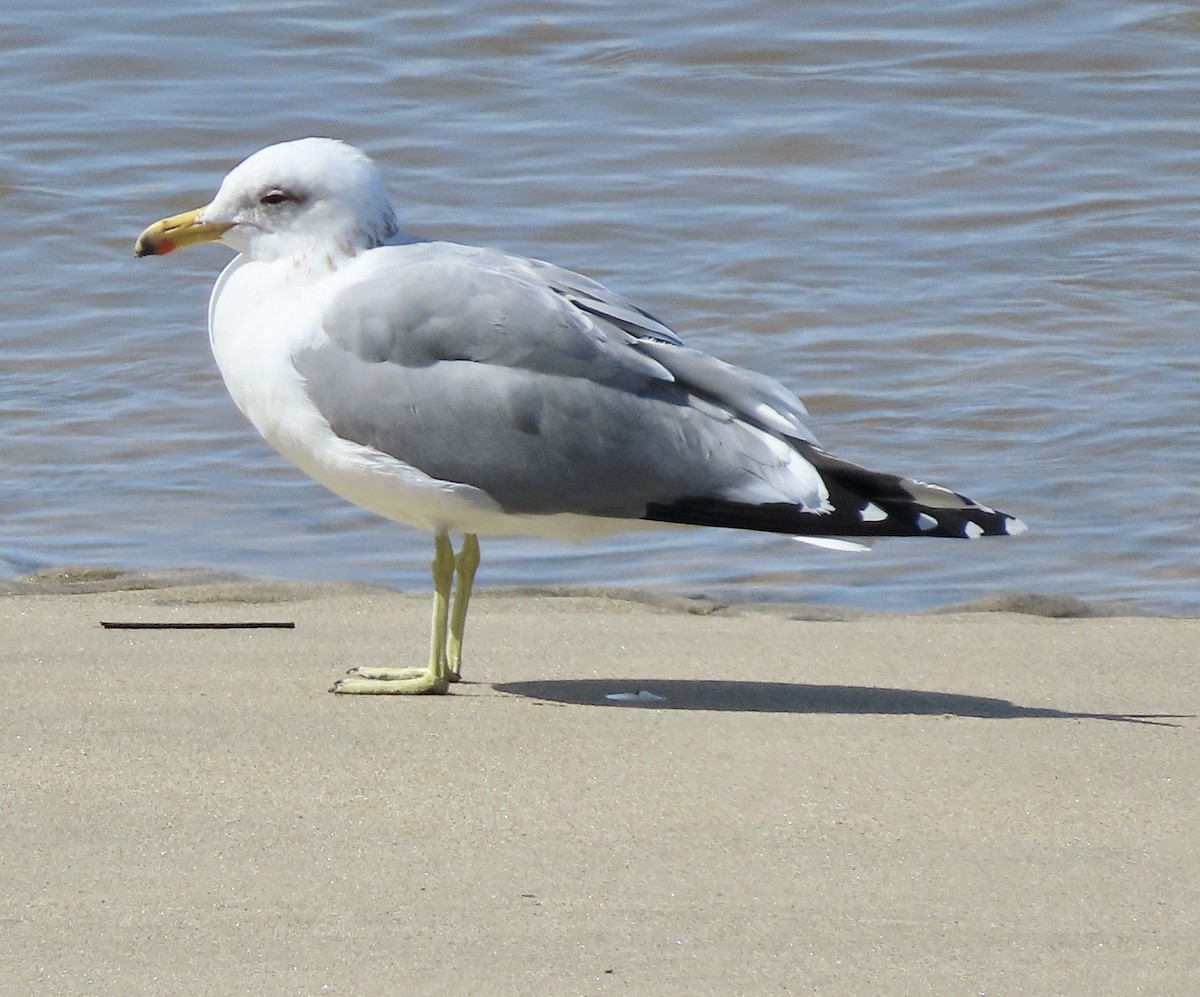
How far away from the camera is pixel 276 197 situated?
179 inches

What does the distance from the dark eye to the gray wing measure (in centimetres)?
24

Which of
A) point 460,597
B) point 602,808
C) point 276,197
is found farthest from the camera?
point 460,597

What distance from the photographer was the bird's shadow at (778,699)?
4.22m

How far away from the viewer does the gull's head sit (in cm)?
451

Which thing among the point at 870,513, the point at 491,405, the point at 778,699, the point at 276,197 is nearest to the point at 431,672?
the point at 491,405

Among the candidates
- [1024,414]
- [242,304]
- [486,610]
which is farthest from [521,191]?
[242,304]

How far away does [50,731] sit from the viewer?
3764 mm

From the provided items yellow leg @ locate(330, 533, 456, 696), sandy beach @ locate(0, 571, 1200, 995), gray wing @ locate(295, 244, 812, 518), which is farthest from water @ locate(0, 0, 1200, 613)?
gray wing @ locate(295, 244, 812, 518)

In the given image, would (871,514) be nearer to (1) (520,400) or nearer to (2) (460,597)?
(1) (520,400)

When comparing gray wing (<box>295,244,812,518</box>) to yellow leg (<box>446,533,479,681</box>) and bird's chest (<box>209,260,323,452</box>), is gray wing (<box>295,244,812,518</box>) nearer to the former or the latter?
bird's chest (<box>209,260,323,452</box>)

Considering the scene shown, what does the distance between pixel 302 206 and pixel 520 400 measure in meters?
0.65

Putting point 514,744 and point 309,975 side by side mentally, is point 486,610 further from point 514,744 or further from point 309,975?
point 309,975

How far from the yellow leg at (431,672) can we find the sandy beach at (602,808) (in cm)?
7

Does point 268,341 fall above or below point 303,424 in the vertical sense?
above
